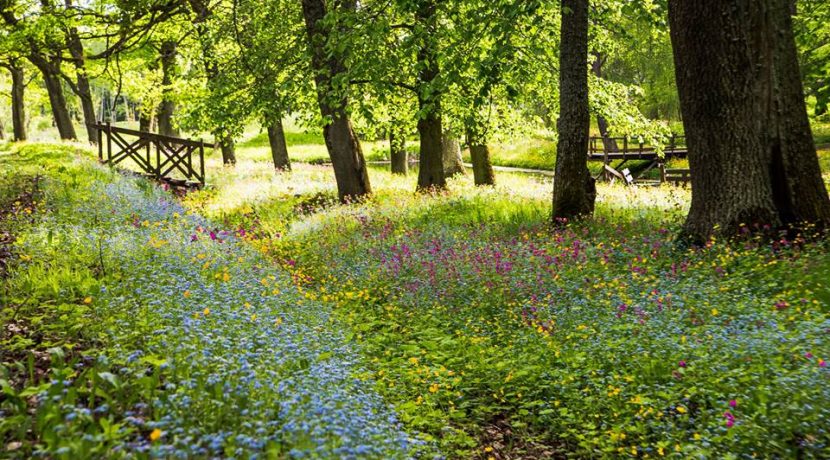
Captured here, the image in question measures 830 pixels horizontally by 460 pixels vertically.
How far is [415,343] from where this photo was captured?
675 centimetres

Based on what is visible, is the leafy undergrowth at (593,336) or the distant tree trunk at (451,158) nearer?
the leafy undergrowth at (593,336)

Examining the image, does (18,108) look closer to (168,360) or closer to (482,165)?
(482,165)

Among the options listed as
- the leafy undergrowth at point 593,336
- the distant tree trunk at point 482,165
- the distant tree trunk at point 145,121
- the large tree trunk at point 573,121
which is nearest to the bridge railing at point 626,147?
the distant tree trunk at point 482,165

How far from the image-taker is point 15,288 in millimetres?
5875

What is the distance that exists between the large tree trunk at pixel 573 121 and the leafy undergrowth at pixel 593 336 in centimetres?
60

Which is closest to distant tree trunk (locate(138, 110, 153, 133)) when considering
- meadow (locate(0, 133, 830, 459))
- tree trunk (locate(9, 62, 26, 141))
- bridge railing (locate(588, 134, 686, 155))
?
tree trunk (locate(9, 62, 26, 141))

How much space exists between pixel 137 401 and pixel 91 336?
1.26 m

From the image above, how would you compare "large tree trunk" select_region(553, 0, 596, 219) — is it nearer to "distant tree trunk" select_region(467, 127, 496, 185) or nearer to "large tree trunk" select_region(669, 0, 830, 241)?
"large tree trunk" select_region(669, 0, 830, 241)

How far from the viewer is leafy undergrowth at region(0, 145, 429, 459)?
10.7ft

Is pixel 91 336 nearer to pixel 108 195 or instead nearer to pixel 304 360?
pixel 304 360

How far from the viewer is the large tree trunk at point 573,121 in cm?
1038

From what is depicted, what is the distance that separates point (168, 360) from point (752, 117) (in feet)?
25.0

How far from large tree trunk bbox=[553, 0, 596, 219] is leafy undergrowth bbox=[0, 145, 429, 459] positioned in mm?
5163

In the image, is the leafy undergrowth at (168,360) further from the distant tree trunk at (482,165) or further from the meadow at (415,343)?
the distant tree trunk at (482,165)
